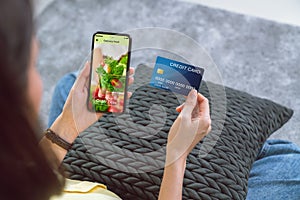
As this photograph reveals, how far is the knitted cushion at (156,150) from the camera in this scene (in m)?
0.92

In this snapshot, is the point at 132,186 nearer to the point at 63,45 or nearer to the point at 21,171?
the point at 21,171

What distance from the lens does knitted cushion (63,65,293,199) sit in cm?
92

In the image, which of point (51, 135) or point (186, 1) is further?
point (186, 1)

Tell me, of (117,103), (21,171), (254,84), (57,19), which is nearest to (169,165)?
(117,103)

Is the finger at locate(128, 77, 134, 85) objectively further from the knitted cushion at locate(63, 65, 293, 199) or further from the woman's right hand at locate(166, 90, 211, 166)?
the woman's right hand at locate(166, 90, 211, 166)

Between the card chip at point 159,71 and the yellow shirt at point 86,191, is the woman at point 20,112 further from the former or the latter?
the card chip at point 159,71

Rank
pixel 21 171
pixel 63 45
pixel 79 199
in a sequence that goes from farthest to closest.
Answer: pixel 63 45, pixel 79 199, pixel 21 171

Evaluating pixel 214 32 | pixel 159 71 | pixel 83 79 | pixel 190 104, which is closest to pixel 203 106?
pixel 190 104

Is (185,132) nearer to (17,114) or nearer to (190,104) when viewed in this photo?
(190,104)

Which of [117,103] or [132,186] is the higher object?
[117,103]

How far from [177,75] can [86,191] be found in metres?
0.28

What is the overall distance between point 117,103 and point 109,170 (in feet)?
0.46

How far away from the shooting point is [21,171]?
494mm

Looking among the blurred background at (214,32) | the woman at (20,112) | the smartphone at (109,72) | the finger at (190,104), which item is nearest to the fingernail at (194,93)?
the finger at (190,104)
